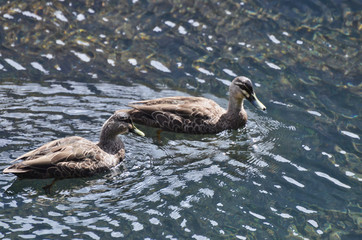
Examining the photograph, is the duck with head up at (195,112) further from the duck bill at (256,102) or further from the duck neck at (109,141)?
the duck neck at (109,141)

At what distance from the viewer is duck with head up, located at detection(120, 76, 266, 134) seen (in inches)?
416

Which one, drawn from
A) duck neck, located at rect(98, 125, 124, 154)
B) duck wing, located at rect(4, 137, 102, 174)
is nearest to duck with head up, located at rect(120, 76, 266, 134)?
duck neck, located at rect(98, 125, 124, 154)

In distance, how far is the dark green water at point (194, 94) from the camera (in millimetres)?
7953

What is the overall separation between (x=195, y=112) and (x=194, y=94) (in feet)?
4.37

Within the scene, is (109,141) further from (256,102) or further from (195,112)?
(256,102)

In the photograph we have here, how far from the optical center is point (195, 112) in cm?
1066

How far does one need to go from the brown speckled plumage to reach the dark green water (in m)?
0.17

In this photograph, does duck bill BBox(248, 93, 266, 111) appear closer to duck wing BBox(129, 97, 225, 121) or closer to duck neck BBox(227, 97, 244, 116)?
duck neck BBox(227, 97, 244, 116)

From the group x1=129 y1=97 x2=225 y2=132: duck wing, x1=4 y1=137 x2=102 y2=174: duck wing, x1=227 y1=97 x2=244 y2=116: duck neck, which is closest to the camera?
x1=4 y1=137 x2=102 y2=174: duck wing

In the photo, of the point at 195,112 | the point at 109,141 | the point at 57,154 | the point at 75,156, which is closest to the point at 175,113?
the point at 195,112

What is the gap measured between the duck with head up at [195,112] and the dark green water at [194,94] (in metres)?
0.21

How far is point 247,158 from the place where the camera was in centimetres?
970

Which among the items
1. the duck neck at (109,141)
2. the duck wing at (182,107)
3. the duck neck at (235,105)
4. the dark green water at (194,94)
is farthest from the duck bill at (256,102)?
the duck neck at (109,141)

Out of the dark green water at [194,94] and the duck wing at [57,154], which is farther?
the duck wing at [57,154]
